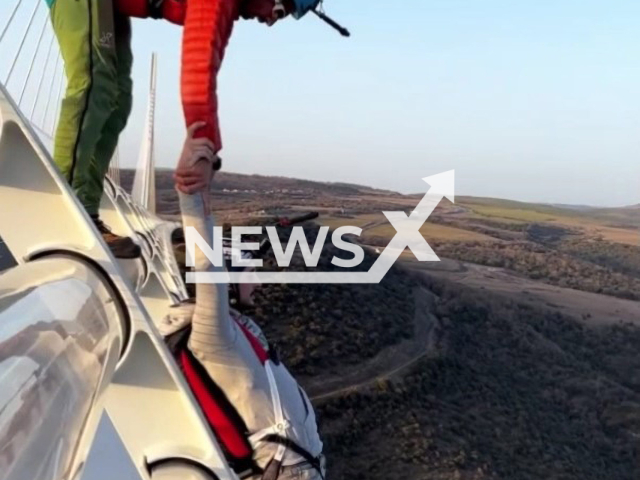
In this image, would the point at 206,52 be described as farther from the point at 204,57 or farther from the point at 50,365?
the point at 50,365

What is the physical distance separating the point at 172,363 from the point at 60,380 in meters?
0.56

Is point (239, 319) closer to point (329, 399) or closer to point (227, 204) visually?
point (329, 399)

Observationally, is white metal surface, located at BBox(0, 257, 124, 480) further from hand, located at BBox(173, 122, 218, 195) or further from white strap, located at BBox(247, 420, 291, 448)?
white strap, located at BBox(247, 420, 291, 448)

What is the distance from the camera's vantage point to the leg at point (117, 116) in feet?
6.62

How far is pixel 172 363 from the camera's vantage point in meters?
1.45

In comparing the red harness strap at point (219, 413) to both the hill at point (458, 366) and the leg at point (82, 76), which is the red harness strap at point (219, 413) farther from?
the hill at point (458, 366)

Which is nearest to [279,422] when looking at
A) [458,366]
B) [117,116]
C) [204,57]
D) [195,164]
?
[195,164]

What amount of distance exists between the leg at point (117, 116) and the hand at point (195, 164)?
44 cm

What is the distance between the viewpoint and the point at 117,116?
2178mm

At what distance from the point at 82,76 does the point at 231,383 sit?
713 millimetres

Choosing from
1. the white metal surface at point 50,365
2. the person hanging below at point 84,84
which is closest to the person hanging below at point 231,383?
the person hanging below at point 84,84

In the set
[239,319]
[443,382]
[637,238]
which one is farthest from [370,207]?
[239,319]

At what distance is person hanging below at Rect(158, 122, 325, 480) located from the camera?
5.54 feet

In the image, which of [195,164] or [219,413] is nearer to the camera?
[195,164]
